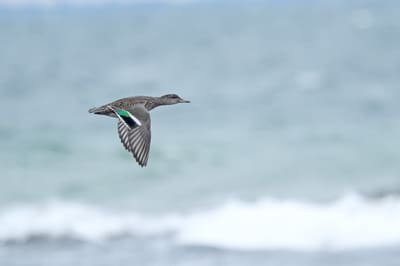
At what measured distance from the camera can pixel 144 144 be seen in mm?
7859

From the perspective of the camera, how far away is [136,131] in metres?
7.94

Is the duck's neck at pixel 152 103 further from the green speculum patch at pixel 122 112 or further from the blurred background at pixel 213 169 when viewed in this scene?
the blurred background at pixel 213 169

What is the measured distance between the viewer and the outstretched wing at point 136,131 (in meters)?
7.84

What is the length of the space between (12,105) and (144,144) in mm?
17166

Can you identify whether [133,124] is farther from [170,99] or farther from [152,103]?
[170,99]

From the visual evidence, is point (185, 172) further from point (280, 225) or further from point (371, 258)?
point (371, 258)

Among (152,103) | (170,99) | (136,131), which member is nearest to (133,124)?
(136,131)

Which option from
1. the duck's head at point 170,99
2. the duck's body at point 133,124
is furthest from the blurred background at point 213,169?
the duck's body at point 133,124

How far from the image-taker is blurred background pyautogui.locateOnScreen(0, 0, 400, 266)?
43.4 feet

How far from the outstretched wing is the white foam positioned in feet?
17.4

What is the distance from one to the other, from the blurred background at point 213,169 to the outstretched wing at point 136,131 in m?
4.55

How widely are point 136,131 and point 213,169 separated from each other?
9635mm

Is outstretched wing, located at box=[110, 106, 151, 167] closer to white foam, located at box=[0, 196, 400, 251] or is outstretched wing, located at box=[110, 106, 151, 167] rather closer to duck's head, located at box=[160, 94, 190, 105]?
duck's head, located at box=[160, 94, 190, 105]

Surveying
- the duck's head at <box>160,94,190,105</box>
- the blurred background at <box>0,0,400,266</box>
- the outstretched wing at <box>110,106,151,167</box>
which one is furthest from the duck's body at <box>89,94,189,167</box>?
the blurred background at <box>0,0,400,266</box>
